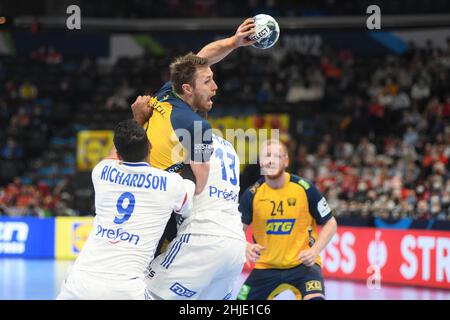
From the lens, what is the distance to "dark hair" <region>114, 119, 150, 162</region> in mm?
5262

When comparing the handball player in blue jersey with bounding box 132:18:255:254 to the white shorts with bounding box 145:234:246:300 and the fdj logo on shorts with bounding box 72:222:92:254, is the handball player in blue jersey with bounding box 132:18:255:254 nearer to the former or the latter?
the white shorts with bounding box 145:234:246:300

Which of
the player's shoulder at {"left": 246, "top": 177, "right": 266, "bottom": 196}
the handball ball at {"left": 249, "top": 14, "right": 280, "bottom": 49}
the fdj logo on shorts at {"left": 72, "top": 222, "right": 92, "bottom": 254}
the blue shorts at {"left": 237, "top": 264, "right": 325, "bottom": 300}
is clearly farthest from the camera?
the fdj logo on shorts at {"left": 72, "top": 222, "right": 92, "bottom": 254}

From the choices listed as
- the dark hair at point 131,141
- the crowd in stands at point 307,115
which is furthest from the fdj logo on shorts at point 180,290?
the crowd in stands at point 307,115

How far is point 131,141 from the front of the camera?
526 cm

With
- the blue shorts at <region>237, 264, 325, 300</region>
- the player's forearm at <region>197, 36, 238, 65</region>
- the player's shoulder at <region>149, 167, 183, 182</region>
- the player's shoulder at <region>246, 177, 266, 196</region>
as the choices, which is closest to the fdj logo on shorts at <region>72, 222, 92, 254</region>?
the player's shoulder at <region>246, 177, 266, 196</region>

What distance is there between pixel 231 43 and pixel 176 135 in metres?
1.02

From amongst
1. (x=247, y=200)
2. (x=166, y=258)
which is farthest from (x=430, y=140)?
(x=166, y=258)

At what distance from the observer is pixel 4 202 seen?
21984 millimetres

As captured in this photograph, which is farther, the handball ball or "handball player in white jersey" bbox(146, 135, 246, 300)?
the handball ball

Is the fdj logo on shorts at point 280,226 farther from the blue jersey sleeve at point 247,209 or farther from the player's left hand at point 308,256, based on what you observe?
the player's left hand at point 308,256

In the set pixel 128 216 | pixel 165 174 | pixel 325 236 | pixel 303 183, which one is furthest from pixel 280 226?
pixel 128 216

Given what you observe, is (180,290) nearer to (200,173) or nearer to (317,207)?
(200,173)

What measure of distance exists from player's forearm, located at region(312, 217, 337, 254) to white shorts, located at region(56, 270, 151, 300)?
8.65 feet

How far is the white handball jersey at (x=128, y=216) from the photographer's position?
17.2ft
